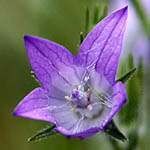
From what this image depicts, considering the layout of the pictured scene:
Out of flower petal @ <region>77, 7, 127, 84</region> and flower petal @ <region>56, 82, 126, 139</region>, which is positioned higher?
flower petal @ <region>77, 7, 127, 84</region>

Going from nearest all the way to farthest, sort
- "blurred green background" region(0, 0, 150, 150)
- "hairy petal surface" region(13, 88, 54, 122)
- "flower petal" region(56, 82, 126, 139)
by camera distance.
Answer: "flower petal" region(56, 82, 126, 139)
"hairy petal surface" region(13, 88, 54, 122)
"blurred green background" region(0, 0, 150, 150)

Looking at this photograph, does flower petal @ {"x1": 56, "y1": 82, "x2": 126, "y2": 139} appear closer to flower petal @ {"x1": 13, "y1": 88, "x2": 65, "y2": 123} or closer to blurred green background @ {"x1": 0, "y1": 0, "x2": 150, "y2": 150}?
flower petal @ {"x1": 13, "y1": 88, "x2": 65, "y2": 123}

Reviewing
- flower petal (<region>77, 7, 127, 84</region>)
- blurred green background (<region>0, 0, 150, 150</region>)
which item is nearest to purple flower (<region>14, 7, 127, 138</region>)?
flower petal (<region>77, 7, 127, 84</region>)

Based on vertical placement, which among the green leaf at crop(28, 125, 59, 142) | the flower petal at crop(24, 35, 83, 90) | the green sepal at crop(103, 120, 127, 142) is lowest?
the green sepal at crop(103, 120, 127, 142)

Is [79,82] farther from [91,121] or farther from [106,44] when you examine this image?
[106,44]

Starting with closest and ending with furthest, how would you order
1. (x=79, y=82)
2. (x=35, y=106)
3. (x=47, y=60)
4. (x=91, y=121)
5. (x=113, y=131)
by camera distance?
(x=113, y=131), (x=35, y=106), (x=47, y=60), (x=91, y=121), (x=79, y=82)

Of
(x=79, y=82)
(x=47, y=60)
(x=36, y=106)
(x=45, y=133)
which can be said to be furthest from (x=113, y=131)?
(x=79, y=82)
